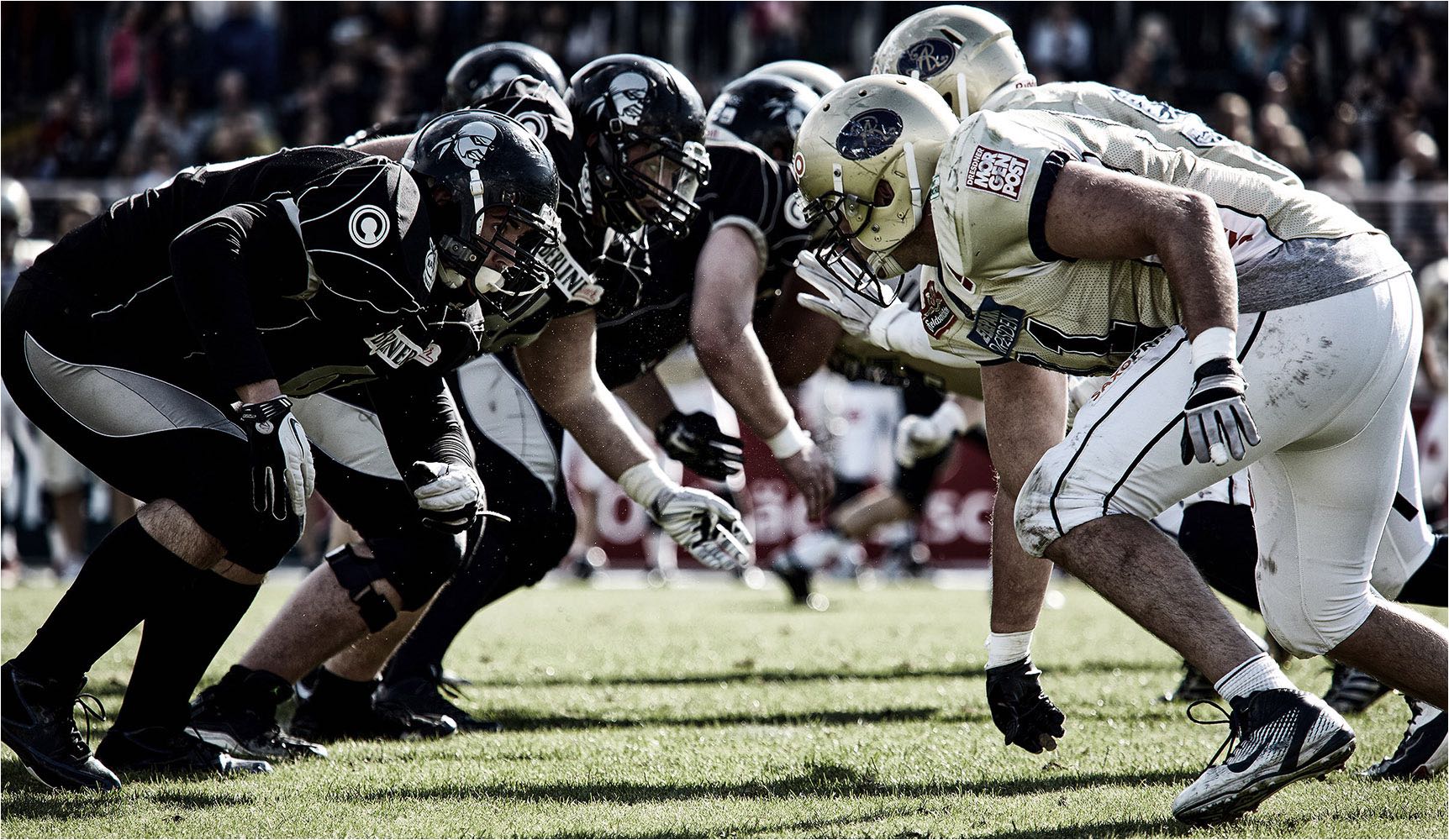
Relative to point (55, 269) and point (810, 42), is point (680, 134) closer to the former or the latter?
point (55, 269)

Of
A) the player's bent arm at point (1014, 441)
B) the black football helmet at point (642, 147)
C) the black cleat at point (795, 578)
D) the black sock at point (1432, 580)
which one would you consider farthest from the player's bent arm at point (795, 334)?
the black cleat at point (795, 578)

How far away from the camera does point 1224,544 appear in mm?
4254

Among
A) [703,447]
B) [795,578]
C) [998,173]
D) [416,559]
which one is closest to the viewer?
[998,173]

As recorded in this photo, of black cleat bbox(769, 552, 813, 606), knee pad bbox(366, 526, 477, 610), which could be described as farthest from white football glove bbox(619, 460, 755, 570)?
black cleat bbox(769, 552, 813, 606)

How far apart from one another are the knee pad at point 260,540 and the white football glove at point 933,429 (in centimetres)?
356

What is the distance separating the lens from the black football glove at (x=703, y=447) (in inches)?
190

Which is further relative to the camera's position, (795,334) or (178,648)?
(795,334)

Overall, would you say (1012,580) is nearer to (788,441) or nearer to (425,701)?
(788,441)

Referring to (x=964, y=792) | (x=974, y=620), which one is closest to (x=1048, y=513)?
(x=964, y=792)

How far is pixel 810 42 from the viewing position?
13.5 m

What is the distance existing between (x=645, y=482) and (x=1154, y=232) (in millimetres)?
1855

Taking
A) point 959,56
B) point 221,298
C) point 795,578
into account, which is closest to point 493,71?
point 959,56

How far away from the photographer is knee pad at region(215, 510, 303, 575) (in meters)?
3.28

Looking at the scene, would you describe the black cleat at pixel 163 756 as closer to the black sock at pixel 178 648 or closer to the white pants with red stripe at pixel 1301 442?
the black sock at pixel 178 648
